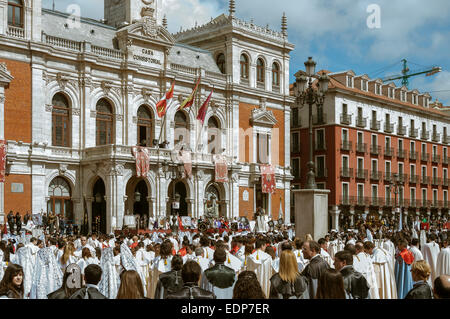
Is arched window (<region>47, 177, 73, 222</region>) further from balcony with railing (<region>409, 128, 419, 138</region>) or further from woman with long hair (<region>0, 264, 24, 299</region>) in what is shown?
balcony with railing (<region>409, 128, 419, 138</region>)

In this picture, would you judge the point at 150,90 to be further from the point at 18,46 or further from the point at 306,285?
the point at 306,285

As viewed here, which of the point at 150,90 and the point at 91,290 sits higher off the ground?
the point at 150,90

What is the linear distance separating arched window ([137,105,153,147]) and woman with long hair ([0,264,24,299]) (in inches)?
1424

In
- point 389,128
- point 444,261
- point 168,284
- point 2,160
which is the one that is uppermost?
point 389,128

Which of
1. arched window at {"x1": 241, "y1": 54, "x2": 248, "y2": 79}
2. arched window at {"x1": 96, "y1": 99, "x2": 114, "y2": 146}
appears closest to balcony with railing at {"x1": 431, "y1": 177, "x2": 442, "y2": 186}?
arched window at {"x1": 241, "y1": 54, "x2": 248, "y2": 79}


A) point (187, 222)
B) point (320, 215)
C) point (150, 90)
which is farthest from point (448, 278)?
point (150, 90)

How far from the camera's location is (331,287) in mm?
7496

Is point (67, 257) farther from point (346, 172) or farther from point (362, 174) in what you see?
point (362, 174)

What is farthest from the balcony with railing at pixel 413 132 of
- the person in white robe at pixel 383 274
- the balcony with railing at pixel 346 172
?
the person in white robe at pixel 383 274

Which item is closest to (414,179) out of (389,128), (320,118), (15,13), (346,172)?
(389,128)

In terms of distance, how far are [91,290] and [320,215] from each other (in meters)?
14.2

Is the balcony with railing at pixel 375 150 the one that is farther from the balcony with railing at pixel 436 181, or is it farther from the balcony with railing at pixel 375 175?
the balcony with railing at pixel 436 181

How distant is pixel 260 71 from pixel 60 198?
19.9 m

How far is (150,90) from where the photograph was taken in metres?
44.1
